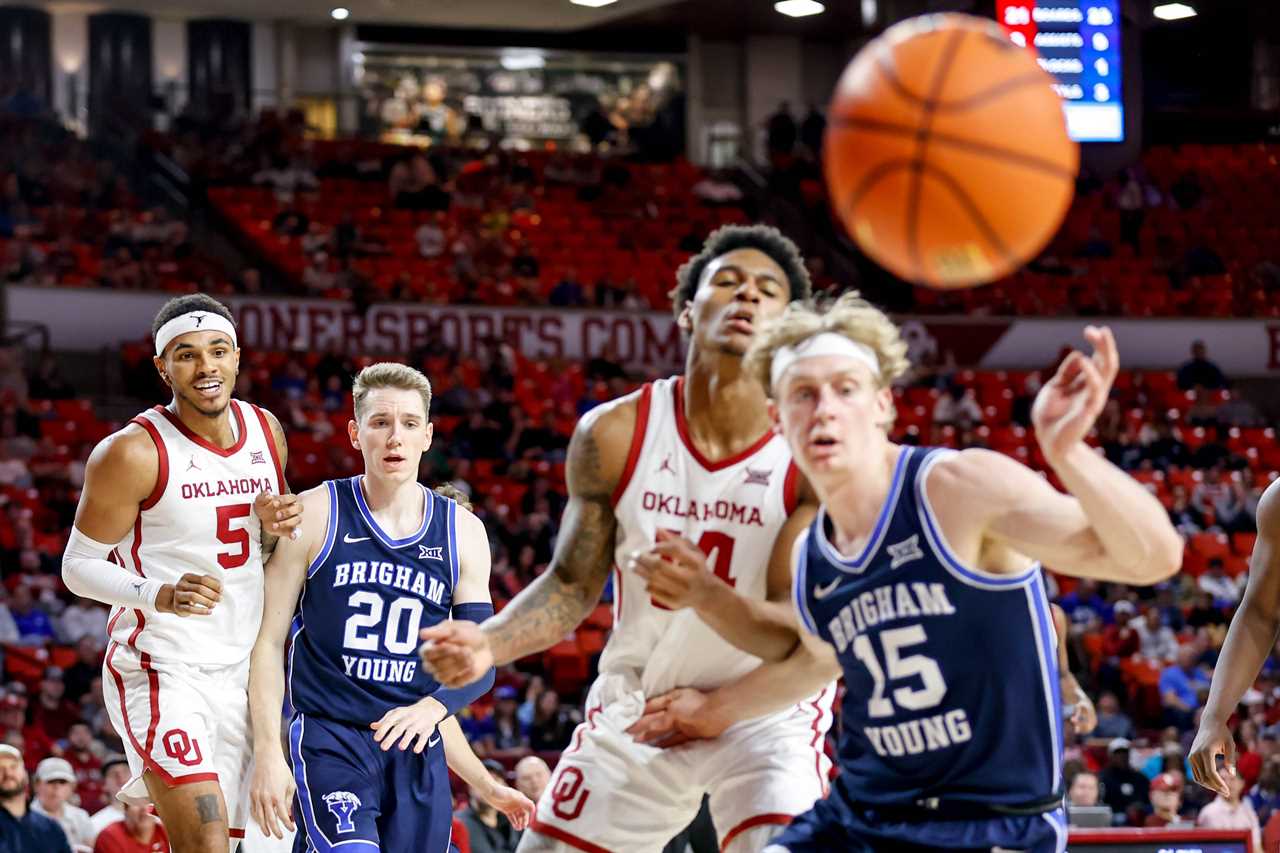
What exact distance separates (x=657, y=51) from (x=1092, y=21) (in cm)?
1472

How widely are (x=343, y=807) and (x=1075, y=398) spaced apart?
2.91m

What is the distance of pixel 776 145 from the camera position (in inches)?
902

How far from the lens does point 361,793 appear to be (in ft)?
17.6

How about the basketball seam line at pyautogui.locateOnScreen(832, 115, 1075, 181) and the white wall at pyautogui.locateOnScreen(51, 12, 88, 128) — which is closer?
the basketball seam line at pyautogui.locateOnScreen(832, 115, 1075, 181)

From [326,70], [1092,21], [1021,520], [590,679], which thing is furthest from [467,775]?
[326,70]

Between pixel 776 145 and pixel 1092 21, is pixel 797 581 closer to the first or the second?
pixel 1092 21

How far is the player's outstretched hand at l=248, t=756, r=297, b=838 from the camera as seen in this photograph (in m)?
5.38

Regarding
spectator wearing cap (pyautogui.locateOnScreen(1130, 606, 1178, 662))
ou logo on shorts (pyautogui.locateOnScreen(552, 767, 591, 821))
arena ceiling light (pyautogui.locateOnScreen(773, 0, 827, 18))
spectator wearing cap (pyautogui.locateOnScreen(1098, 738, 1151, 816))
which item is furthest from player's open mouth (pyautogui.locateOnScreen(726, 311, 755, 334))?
arena ceiling light (pyautogui.locateOnScreen(773, 0, 827, 18))

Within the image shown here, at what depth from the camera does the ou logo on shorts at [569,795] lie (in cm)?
452

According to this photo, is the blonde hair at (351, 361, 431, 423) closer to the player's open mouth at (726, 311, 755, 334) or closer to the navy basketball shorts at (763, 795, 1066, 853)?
the player's open mouth at (726, 311, 755, 334)

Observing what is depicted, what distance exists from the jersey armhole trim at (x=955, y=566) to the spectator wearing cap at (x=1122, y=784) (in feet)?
26.4

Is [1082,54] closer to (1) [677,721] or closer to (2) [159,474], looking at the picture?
(2) [159,474]

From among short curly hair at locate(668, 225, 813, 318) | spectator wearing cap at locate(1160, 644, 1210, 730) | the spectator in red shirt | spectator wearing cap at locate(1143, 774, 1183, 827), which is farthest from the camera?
spectator wearing cap at locate(1160, 644, 1210, 730)

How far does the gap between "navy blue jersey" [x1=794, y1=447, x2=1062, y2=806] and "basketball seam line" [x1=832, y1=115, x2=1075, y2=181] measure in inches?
44.4
